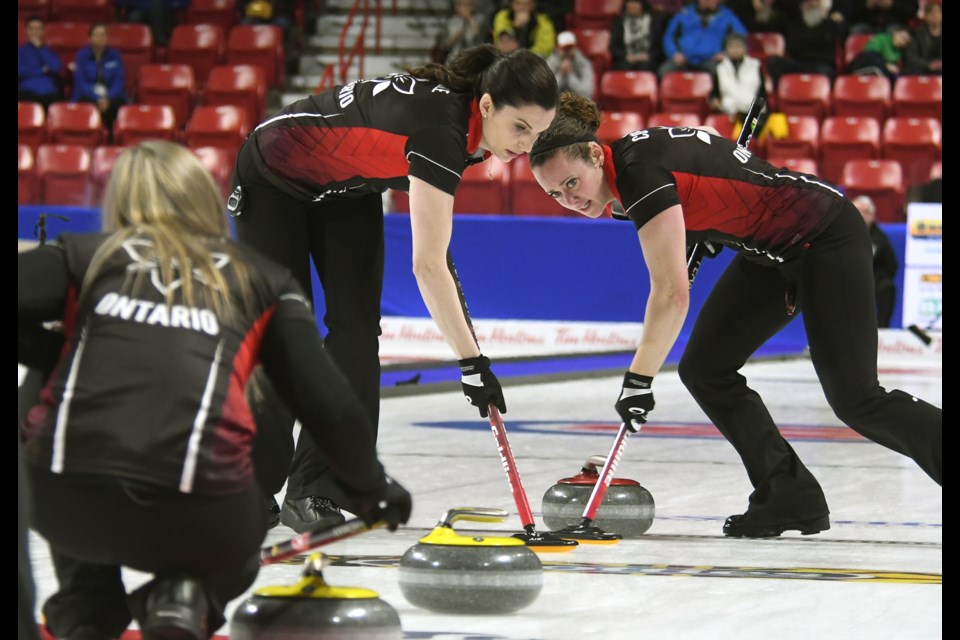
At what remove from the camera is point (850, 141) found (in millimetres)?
13359

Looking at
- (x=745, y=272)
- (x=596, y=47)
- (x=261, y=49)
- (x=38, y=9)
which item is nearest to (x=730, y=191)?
(x=745, y=272)

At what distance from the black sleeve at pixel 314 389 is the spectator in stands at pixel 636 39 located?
12.4 metres

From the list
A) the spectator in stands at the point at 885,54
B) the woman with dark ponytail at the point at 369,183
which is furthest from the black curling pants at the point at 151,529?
the spectator in stands at the point at 885,54

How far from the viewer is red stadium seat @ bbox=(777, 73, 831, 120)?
45.7ft

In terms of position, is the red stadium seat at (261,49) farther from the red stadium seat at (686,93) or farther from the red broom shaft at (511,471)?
the red broom shaft at (511,471)

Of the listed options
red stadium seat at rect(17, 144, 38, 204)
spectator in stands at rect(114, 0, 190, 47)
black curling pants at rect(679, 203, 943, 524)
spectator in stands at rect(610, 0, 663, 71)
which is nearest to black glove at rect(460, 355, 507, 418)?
black curling pants at rect(679, 203, 943, 524)

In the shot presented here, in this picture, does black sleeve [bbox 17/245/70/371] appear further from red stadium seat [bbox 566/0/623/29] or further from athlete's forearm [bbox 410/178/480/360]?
red stadium seat [bbox 566/0/623/29]

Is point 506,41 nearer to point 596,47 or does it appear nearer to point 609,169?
point 596,47

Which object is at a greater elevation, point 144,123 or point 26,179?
point 144,123

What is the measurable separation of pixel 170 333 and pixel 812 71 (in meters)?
12.6

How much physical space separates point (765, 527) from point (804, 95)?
1002 cm

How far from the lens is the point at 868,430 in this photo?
4.27 metres

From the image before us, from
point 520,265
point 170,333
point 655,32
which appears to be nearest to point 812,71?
point 655,32

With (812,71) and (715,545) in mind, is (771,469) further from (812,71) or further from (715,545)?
(812,71)
